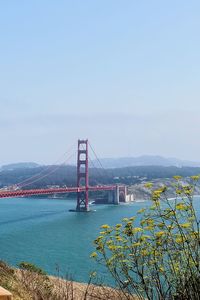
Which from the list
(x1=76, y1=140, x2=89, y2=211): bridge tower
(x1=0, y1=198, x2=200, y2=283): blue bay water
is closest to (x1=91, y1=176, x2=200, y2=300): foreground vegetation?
(x1=0, y1=198, x2=200, y2=283): blue bay water

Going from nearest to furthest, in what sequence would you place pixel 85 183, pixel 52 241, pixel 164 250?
1. pixel 164 250
2. pixel 52 241
3. pixel 85 183

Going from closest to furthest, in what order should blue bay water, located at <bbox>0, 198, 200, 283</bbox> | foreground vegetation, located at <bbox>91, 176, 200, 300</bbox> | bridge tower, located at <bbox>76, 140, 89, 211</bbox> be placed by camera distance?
foreground vegetation, located at <bbox>91, 176, 200, 300</bbox> → blue bay water, located at <bbox>0, 198, 200, 283</bbox> → bridge tower, located at <bbox>76, 140, 89, 211</bbox>

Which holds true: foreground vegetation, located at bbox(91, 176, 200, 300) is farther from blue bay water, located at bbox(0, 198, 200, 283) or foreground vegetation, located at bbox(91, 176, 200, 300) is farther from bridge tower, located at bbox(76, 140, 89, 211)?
bridge tower, located at bbox(76, 140, 89, 211)

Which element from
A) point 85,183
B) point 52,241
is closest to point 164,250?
point 52,241

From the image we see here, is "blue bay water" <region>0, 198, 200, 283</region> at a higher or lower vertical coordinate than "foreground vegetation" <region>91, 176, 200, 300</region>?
lower

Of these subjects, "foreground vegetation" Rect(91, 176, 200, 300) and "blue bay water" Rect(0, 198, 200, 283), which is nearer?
"foreground vegetation" Rect(91, 176, 200, 300)

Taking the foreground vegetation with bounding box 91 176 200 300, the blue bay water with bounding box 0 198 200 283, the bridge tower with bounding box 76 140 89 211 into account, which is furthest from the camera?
the bridge tower with bounding box 76 140 89 211

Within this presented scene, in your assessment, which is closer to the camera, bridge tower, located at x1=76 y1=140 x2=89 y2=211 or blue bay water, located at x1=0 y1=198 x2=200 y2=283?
blue bay water, located at x1=0 y1=198 x2=200 y2=283

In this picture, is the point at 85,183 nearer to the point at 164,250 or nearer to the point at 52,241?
the point at 52,241
